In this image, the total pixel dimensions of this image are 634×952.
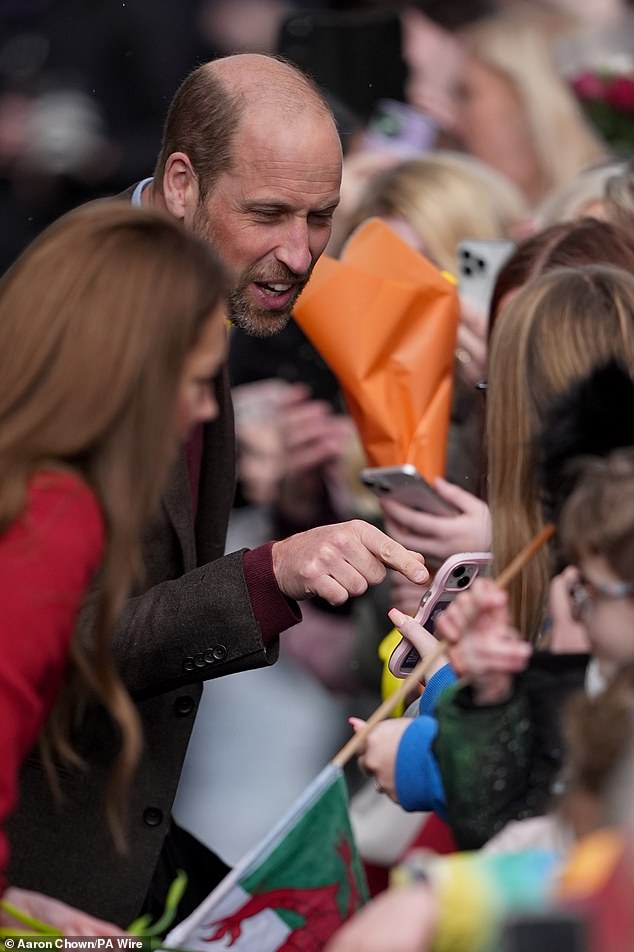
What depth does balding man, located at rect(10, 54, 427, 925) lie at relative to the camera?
3.01 m

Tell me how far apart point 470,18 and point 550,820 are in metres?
5.81

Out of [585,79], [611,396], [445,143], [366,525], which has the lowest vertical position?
[445,143]

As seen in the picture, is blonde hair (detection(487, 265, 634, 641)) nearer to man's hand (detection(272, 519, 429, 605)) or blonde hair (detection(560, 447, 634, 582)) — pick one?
man's hand (detection(272, 519, 429, 605))

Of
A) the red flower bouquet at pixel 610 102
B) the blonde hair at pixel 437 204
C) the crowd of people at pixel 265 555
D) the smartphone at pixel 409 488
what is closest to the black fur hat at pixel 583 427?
the crowd of people at pixel 265 555

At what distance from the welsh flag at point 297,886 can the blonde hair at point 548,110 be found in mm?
4386

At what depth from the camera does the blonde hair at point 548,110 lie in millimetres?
6547

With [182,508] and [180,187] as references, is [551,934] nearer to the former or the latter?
[182,508]

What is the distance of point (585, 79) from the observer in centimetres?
587

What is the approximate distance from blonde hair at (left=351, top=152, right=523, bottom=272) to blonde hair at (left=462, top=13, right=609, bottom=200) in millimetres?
1415

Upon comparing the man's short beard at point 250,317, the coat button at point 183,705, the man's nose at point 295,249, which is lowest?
the coat button at point 183,705

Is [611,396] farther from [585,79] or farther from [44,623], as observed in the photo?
[585,79]

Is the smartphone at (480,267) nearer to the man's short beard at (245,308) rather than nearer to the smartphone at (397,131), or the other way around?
the man's short beard at (245,308)

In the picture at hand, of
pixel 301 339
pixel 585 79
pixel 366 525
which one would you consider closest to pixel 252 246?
pixel 366 525

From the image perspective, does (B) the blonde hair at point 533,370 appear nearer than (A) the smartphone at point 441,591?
Yes
